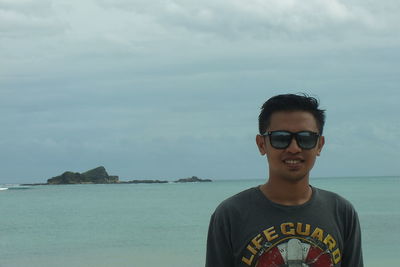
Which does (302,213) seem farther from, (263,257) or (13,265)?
(13,265)

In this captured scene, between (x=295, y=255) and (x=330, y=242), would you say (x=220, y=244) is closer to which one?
(x=295, y=255)

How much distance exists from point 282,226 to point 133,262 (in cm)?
1483

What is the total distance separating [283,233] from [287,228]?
2 centimetres

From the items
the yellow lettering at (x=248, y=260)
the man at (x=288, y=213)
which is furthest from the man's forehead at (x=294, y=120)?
the yellow lettering at (x=248, y=260)

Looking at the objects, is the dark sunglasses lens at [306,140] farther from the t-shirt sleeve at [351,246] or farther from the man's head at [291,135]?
the t-shirt sleeve at [351,246]

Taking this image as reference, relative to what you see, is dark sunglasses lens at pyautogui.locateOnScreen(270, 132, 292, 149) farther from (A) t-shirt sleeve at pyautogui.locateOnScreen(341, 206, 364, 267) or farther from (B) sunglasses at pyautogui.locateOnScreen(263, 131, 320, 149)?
(A) t-shirt sleeve at pyautogui.locateOnScreen(341, 206, 364, 267)

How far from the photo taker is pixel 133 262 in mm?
17266

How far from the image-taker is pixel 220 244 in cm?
284

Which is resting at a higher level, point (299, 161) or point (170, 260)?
point (299, 161)

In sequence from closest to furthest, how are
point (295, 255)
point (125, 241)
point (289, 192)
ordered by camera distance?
point (295, 255) < point (289, 192) < point (125, 241)

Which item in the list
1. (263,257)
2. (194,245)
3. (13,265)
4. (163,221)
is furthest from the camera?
(163,221)

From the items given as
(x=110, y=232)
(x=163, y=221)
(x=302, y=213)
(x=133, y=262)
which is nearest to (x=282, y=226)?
(x=302, y=213)

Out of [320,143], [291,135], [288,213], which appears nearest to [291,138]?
[291,135]

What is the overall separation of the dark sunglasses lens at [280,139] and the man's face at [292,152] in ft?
0.05
